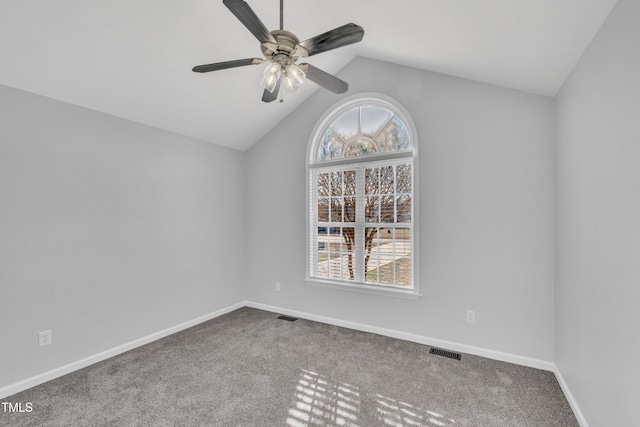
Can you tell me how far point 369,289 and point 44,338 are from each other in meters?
2.97

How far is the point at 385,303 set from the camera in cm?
318

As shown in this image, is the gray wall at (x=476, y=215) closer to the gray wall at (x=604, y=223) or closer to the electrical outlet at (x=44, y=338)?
the gray wall at (x=604, y=223)

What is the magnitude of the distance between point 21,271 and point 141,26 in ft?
6.84

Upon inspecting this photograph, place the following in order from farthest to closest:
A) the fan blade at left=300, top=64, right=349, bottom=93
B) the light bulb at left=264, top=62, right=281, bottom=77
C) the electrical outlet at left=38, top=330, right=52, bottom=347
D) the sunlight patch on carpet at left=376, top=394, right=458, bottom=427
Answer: the electrical outlet at left=38, top=330, right=52, bottom=347
the sunlight patch on carpet at left=376, top=394, right=458, bottom=427
the fan blade at left=300, top=64, right=349, bottom=93
the light bulb at left=264, top=62, right=281, bottom=77

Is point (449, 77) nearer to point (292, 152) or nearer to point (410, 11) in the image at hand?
point (410, 11)

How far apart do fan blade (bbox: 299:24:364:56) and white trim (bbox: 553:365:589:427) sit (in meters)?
2.61

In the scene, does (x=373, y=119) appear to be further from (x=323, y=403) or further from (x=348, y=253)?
(x=323, y=403)

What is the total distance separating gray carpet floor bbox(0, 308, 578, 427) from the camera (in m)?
1.88

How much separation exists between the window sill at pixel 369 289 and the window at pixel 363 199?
0.01 metres

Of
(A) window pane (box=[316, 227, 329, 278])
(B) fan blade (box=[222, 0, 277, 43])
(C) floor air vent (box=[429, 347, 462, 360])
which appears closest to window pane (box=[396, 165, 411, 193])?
(A) window pane (box=[316, 227, 329, 278])

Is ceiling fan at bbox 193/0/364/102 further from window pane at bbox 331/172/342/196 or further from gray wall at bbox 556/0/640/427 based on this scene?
window pane at bbox 331/172/342/196

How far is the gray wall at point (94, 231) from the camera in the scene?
2182 mm

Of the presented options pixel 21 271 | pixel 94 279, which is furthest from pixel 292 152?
pixel 21 271

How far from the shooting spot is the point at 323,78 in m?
1.81
